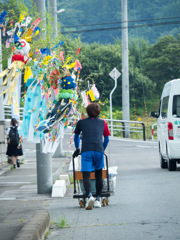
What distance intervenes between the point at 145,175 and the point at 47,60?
4707 millimetres

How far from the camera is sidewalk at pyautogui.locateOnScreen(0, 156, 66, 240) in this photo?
5562 mm

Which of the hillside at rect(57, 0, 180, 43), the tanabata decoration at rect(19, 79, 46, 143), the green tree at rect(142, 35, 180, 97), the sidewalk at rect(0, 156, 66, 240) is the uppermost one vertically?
the hillside at rect(57, 0, 180, 43)

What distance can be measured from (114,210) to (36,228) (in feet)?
7.39

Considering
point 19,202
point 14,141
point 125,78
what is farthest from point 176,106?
point 125,78

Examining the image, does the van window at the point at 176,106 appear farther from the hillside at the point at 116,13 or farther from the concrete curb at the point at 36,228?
the hillside at the point at 116,13

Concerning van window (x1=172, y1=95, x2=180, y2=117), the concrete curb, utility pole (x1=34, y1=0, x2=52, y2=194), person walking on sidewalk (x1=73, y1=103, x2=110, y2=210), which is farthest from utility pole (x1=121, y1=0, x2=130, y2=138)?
the concrete curb

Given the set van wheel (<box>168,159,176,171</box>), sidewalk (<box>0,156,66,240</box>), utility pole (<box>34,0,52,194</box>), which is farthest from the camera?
van wheel (<box>168,159,176,171</box>)

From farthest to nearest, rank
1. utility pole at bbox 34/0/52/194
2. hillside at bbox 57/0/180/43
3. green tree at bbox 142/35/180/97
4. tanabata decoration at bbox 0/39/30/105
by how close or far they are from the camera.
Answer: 1. hillside at bbox 57/0/180/43
2. green tree at bbox 142/35/180/97
3. utility pole at bbox 34/0/52/194
4. tanabata decoration at bbox 0/39/30/105

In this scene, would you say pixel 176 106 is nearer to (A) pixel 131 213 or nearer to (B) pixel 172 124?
(B) pixel 172 124

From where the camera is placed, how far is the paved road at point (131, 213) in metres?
5.46

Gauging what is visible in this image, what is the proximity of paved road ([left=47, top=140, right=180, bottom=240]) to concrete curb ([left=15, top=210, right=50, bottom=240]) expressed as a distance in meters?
0.17

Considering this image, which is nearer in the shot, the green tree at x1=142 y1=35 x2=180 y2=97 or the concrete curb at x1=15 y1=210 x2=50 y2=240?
the concrete curb at x1=15 y1=210 x2=50 y2=240

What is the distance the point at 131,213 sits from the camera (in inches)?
263

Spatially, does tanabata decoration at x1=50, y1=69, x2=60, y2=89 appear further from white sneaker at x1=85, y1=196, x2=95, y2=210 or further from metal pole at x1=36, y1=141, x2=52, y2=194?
white sneaker at x1=85, y1=196, x2=95, y2=210
